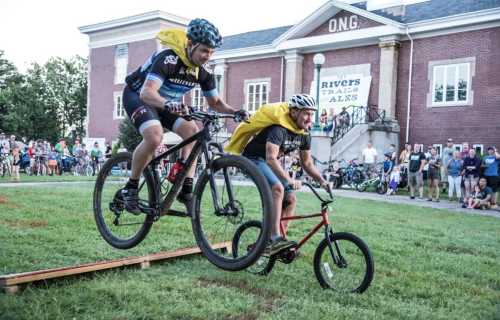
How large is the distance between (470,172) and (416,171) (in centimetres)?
219

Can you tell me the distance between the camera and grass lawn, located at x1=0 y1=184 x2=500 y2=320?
4.30 m

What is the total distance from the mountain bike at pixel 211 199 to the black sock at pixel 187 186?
0.13 meters

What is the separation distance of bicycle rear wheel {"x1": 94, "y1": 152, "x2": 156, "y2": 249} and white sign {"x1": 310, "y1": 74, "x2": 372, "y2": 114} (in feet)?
70.9

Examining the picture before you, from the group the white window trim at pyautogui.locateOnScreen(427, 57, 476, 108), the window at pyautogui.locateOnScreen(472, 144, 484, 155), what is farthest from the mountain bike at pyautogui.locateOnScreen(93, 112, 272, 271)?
the white window trim at pyautogui.locateOnScreen(427, 57, 476, 108)

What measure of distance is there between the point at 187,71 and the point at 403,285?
312 cm

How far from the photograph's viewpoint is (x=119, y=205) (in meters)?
5.77

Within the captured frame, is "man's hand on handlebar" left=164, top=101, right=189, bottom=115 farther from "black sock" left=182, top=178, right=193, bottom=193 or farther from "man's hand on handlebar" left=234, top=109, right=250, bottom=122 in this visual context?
"black sock" left=182, top=178, right=193, bottom=193

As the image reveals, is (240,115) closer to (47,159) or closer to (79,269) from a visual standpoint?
(79,269)

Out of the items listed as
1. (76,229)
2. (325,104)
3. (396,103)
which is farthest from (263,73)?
(76,229)

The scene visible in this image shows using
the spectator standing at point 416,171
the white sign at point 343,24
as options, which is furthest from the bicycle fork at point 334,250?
the white sign at point 343,24

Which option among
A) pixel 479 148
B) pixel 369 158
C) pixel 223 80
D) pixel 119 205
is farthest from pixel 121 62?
pixel 119 205

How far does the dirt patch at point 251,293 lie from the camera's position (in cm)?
426

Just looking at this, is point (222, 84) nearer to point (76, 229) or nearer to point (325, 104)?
point (325, 104)

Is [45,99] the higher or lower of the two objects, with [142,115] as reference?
higher
